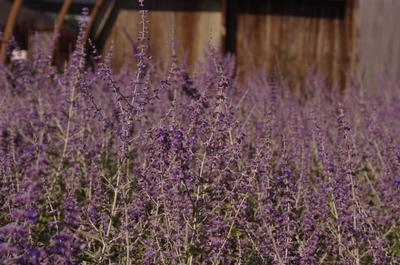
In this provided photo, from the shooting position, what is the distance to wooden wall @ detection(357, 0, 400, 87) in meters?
10.3

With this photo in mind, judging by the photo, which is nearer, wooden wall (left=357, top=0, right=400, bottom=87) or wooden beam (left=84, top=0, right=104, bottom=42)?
wooden beam (left=84, top=0, right=104, bottom=42)

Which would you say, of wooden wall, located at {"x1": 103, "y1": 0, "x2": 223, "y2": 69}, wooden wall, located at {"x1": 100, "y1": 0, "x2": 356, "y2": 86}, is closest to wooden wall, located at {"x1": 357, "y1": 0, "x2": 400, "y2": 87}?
wooden wall, located at {"x1": 100, "y1": 0, "x2": 356, "y2": 86}

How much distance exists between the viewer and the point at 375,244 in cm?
286

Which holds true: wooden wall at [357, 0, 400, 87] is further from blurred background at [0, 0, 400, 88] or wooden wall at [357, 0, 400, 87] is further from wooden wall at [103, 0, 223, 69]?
wooden wall at [103, 0, 223, 69]

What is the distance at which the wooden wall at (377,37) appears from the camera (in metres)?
10.3

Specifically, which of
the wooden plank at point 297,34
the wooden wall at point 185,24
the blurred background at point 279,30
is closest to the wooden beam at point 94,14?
the blurred background at point 279,30

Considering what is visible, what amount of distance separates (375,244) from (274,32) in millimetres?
7701

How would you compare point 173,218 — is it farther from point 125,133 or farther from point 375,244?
point 375,244

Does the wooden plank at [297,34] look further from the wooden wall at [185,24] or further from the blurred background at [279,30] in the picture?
the wooden wall at [185,24]

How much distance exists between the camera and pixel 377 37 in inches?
411

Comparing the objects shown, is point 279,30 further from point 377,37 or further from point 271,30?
point 377,37

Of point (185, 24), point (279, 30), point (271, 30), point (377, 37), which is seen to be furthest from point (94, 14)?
point (377, 37)

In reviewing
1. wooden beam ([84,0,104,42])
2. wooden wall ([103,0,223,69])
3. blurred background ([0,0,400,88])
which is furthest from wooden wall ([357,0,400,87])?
wooden beam ([84,0,104,42])

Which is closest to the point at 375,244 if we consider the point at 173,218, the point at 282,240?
the point at 282,240
